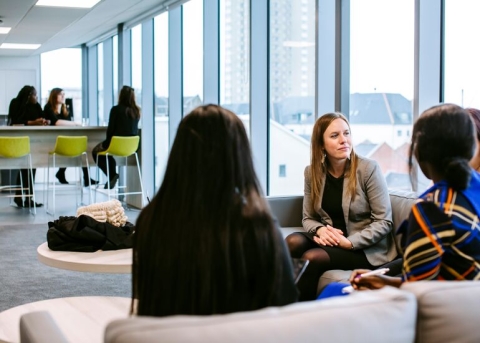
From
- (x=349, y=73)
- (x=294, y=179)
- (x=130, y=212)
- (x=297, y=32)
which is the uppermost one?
(x=297, y=32)

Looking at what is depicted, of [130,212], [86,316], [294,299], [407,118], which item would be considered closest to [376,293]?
[294,299]

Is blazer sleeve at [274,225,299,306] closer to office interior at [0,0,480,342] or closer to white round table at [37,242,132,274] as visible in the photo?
office interior at [0,0,480,342]

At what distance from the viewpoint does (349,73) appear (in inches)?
211

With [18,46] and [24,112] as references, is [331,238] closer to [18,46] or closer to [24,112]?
[24,112]

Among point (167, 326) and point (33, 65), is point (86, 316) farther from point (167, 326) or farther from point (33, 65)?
point (33, 65)

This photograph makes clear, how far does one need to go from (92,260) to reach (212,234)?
1.64 m

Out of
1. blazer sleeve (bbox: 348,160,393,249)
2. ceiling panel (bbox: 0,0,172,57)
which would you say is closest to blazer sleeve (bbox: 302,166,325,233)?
blazer sleeve (bbox: 348,160,393,249)

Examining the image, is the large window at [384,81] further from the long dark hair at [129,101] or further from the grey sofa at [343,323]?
the long dark hair at [129,101]

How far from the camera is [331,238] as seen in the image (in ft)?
11.9

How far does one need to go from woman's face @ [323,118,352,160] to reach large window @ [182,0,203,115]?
470cm

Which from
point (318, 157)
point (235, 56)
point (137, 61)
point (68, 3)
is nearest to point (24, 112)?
point (68, 3)

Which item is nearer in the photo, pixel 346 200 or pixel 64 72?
pixel 346 200

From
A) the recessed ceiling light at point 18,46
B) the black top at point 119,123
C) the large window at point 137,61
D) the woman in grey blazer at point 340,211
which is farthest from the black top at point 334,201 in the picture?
the recessed ceiling light at point 18,46

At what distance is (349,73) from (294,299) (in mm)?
3875
